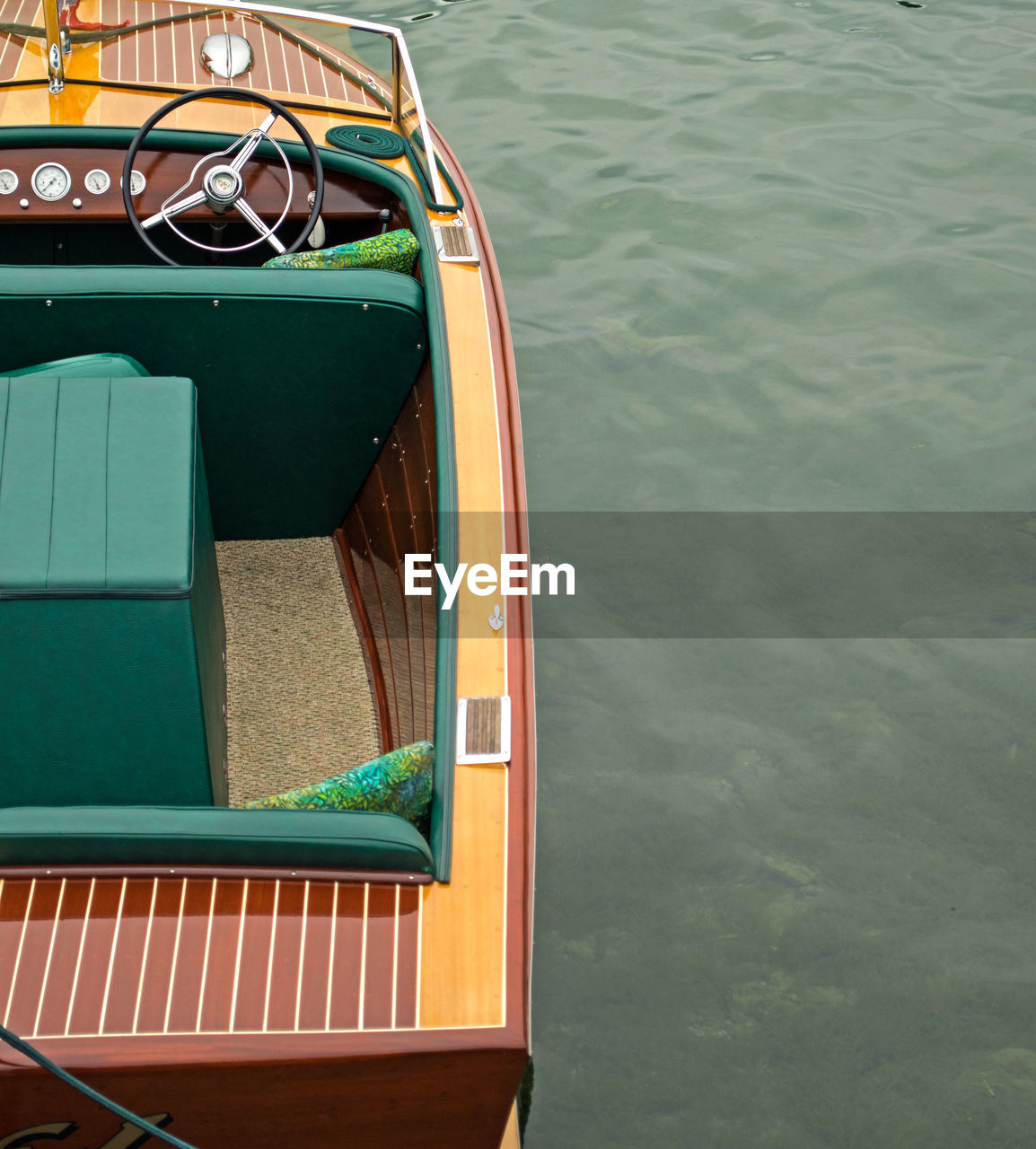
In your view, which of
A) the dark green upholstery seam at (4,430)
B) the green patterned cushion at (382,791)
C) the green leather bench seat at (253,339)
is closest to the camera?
the green patterned cushion at (382,791)

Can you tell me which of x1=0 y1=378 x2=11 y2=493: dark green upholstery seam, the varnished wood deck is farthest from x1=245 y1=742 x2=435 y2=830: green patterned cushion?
x1=0 y1=378 x2=11 y2=493: dark green upholstery seam

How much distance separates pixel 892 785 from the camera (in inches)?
110

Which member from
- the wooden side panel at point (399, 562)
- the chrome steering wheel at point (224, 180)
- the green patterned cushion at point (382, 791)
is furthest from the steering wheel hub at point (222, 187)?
the green patterned cushion at point (382, 791)

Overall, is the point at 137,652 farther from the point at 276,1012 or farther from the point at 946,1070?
the point at 946,1070

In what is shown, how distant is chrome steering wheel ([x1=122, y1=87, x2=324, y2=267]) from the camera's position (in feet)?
9.48

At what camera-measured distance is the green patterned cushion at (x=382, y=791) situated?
5.35ft

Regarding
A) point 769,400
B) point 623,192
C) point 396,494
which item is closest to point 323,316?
point 396,494

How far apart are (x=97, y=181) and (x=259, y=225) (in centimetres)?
44

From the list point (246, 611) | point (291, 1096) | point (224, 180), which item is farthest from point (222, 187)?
point (291, 1096)

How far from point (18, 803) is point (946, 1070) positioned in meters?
1.78

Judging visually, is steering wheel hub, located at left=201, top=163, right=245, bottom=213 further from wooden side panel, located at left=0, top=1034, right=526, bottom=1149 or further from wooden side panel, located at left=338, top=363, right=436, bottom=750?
wooden side panel, located at left=0, top=1034, right=526, bottom=1149

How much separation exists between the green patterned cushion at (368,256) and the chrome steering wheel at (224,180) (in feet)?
Answer: 0.66

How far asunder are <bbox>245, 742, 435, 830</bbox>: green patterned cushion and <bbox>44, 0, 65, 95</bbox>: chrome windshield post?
8.09 feet

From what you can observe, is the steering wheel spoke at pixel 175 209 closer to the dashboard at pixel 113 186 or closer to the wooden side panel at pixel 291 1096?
the dashboard at pixel 113 186
